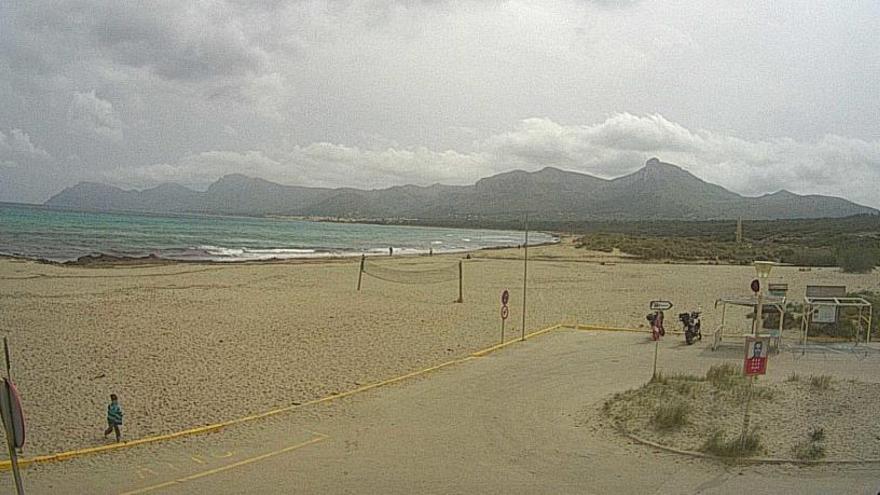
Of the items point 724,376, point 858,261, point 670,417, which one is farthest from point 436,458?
point 858,261

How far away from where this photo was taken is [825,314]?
13.2 metres

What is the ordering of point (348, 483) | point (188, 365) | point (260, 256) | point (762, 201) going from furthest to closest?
1. point (762, 201)
2. point (260, 256)
3. point (188, 365)
4. point (348, 483)

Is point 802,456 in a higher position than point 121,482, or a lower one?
higher

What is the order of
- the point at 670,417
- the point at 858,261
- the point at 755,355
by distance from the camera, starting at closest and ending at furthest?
the point at 755,355, the point at 670,417, the point at 858,261

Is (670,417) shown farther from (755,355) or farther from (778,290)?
(778,290)

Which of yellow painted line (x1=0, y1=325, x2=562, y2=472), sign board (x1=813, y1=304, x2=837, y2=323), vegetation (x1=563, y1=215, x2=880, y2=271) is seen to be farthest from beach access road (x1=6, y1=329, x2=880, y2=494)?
vegetation (x1=563, y1=215, x2=880, y2=271)

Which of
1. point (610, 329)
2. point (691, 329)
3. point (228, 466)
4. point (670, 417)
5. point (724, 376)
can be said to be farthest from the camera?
point (610, 329)

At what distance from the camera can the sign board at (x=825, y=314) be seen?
13062mm

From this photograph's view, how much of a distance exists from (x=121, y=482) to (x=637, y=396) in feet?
19.8

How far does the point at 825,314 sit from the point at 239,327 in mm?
12585

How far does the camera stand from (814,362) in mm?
11336

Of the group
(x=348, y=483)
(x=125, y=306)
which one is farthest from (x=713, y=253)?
(x=348, y=483)

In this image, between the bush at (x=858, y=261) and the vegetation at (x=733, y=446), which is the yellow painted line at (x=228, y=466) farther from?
the bush at (x=858, y=261)

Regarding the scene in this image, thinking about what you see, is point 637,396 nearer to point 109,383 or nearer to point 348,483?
point 348,483
